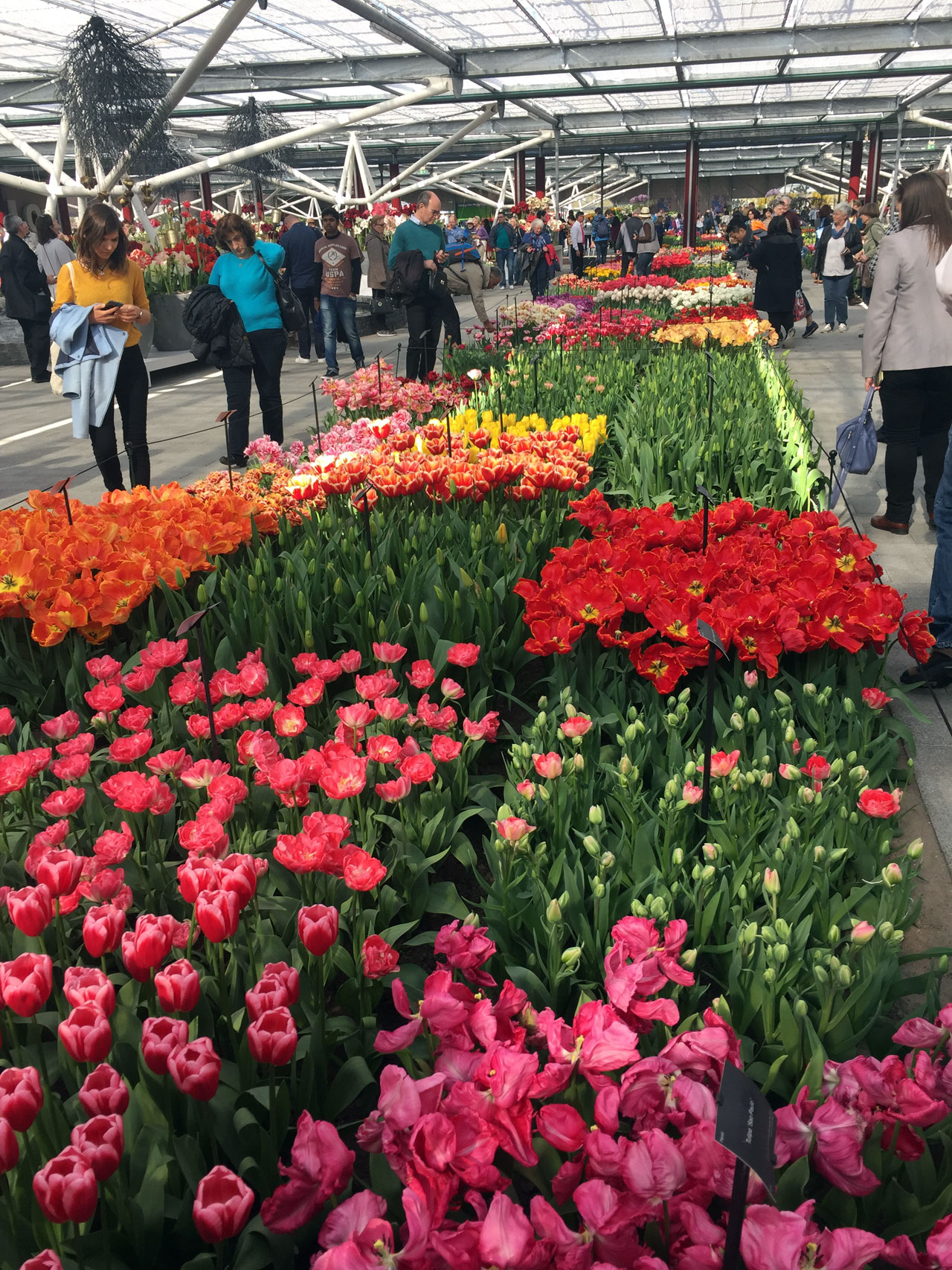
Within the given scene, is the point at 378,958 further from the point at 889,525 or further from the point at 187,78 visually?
the point at 187,78

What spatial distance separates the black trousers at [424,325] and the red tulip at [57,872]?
22.2 feet

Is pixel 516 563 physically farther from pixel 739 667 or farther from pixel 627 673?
pixel 739 667

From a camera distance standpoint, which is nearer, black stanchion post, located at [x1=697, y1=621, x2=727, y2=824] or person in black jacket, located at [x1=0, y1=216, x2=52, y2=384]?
black stanchion post, located at [x1=697, y1=621, x2=727, y2=824]

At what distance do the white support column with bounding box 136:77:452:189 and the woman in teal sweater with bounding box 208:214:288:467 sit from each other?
30.1 ft

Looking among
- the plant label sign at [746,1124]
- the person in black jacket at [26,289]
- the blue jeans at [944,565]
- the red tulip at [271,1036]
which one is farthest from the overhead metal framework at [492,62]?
the plant label sign at [746,1124]

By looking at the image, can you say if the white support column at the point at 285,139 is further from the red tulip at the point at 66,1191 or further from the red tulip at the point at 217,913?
the red tulip at the point at 66,1191

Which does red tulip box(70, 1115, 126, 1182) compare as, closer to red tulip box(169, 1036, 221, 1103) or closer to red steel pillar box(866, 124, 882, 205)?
red tulip box(169, 1036, 221, 1103)

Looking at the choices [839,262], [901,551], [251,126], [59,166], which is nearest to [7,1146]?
[901,551]

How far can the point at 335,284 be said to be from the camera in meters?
9.89

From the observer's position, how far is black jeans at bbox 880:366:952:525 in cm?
441

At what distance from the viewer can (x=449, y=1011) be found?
1.17 metres

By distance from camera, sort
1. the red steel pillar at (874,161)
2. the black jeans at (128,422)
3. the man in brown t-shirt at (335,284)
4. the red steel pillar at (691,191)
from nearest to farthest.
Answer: the black jeans at (128,422) < the man in brown t-shirt at (335,284) < the red steel pillar at (874,161) < the red steel pillar at (691,191)

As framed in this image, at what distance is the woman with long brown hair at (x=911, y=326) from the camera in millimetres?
4254

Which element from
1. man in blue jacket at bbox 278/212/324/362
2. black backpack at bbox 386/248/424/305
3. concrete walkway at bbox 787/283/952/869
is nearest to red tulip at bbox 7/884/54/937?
concrete walkway at bbox 787/283/952/869
